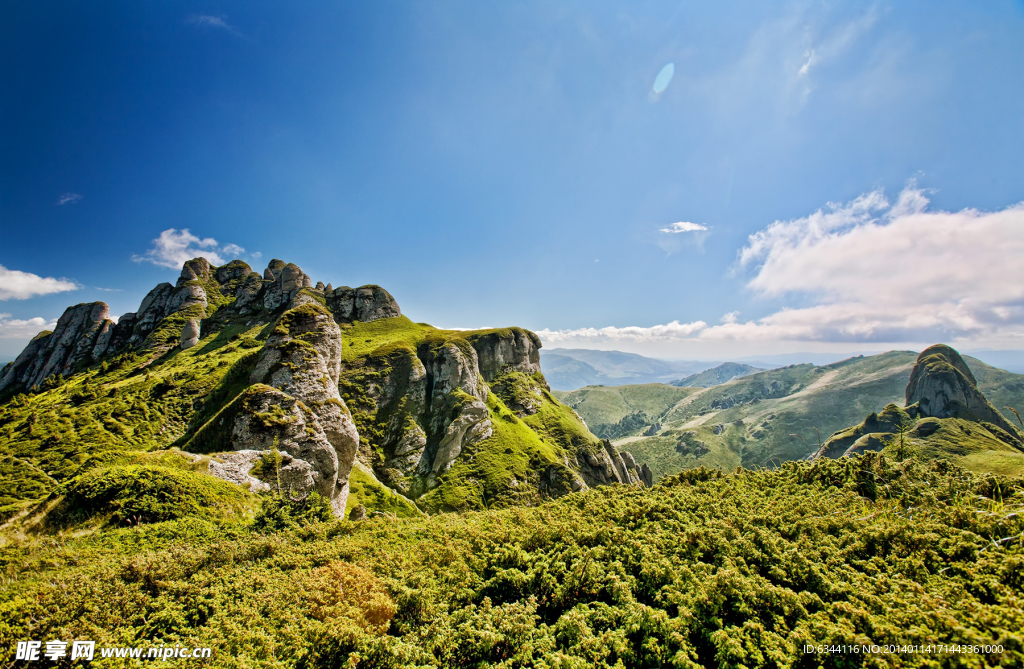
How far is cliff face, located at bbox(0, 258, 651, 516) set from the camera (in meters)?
56.0

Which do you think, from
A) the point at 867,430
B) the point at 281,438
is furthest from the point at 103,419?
the point at 867,430

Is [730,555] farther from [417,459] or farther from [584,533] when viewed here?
[417,459]

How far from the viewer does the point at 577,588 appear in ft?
85.0

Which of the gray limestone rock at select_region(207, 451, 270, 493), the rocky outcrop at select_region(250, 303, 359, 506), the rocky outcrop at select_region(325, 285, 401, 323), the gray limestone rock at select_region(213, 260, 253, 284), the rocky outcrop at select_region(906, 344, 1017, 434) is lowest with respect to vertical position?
the rocky outcrop at select_region(906, 344, 1017, 434)

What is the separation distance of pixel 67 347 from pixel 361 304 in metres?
117

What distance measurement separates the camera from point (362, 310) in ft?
484

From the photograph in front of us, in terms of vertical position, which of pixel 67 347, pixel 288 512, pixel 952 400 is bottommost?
pixel 952 400

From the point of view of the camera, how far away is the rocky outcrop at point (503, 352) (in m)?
140

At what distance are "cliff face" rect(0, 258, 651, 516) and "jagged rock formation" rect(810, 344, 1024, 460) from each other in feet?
400

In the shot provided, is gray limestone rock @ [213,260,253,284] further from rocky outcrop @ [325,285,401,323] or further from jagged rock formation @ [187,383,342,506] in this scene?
jagged rock formation @ [187,383,342,506]

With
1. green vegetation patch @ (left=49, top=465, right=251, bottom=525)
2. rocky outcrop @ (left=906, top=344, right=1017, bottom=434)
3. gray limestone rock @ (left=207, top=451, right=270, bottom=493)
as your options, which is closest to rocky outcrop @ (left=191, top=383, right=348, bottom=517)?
gray limestone rock @ (left=207, top=451, right=270, bottom=493)

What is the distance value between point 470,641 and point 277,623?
1239cm

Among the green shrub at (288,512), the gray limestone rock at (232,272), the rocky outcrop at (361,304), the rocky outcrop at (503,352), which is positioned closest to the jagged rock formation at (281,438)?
the green shrub at (288,512)

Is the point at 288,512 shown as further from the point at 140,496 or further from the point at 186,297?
the point at 186,297
